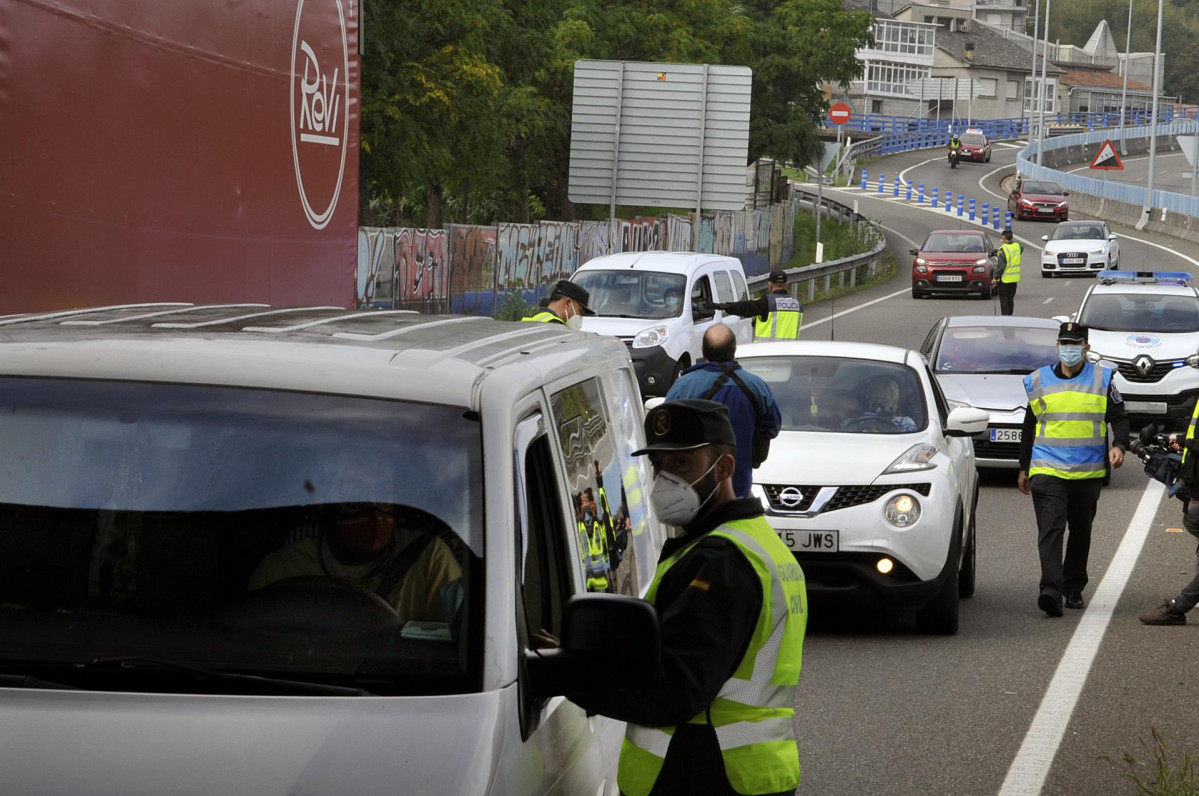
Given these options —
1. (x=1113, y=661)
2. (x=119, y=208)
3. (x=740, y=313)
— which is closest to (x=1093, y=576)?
(x=1113, y=661)

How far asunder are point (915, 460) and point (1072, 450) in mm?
1352

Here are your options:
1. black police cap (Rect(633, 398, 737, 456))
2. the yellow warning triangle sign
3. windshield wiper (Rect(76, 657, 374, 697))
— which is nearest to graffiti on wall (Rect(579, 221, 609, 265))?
the yellow warning triangle sign

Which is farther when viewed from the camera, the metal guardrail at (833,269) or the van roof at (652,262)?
the metal guardrail at (833,269)

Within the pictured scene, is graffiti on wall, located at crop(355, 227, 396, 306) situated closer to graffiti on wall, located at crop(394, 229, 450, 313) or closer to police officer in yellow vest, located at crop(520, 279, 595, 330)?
graffiti on wall, located at crop(394, 229, 450, 313)

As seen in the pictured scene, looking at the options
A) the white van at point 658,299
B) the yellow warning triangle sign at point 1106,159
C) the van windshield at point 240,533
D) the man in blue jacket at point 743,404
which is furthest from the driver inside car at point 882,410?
the yellow warning triangle sign at point 1106,159

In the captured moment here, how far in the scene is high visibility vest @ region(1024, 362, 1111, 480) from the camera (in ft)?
34.6

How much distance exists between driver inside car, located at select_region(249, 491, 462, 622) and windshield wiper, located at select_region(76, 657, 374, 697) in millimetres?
222

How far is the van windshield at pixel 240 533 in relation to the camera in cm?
303

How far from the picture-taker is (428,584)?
3.12 metres

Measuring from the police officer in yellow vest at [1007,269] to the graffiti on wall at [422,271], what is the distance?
1086 centimetres

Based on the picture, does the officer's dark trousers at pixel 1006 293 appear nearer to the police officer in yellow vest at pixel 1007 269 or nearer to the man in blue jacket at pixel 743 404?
the police officer in yellow vest at pixel 1007 269

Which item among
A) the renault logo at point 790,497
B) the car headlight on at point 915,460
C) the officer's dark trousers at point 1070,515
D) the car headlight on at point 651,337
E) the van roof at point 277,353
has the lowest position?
the officer's dark trousers at point 1070,515

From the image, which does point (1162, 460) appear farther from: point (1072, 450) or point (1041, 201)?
point (1041, 201)

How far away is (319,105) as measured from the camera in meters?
9.24
